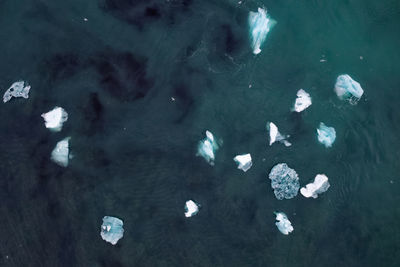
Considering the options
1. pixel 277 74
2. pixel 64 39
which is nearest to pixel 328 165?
pixel 277 74

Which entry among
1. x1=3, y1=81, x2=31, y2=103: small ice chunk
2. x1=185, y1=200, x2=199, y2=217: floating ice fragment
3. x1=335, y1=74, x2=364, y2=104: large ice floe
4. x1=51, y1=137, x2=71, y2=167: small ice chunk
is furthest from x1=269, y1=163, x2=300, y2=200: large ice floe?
x1=3, y1=81, x2=31, y2=103: small ice chunk

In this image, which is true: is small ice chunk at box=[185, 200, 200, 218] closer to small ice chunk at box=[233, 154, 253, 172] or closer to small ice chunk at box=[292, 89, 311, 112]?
small ice chunk at box=[233, 154, 253, 172]

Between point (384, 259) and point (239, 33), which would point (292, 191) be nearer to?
point (384, 259)

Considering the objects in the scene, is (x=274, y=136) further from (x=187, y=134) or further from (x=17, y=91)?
(x=17, y=91)

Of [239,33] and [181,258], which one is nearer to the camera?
[181,258]

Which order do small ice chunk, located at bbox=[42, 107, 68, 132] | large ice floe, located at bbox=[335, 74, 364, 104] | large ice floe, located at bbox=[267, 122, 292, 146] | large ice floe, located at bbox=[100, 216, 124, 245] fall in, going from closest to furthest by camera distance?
large ice floe, located at bbox=[100, 216, 124, 245], small ice chunk, located at bbox=[42, 107, 68, 132], large ice floe, located at bbox=[267, 122, 292, 146], large ice floe, located at bbox=[335, 74, 364, 104]

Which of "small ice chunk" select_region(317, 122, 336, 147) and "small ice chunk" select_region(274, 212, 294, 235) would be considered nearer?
"small ice chunk" select_region(274, 212, 294, 235)

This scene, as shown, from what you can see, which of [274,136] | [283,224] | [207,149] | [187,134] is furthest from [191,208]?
[274,136]
